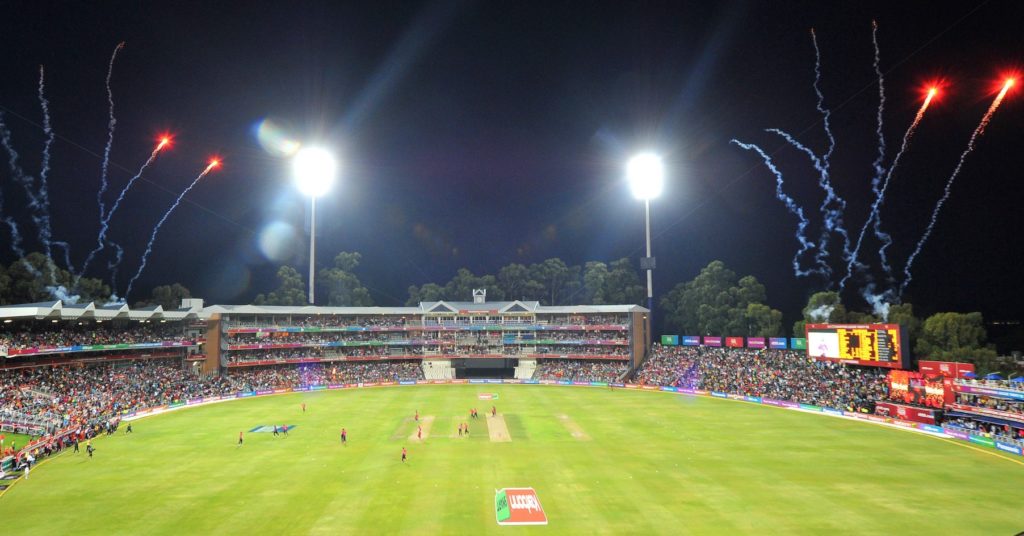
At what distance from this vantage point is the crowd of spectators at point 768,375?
57.9 meters

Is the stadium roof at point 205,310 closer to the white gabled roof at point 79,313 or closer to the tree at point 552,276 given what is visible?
the white gabled roof at point 79,313

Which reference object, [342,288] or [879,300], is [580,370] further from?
[342,288]

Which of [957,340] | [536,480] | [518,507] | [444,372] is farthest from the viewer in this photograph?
[444,372]

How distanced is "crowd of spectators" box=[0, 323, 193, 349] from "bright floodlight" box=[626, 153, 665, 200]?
68509 millimetres

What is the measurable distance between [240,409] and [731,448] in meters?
47.3

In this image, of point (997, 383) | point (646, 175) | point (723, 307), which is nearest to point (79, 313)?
point (646, 175)

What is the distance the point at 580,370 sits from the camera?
3465 inches

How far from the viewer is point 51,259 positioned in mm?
78562

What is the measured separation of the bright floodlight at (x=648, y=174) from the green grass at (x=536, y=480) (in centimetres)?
4276

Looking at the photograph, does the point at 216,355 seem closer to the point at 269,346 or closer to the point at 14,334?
the point at 269,346

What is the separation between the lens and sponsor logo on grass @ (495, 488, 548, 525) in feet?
81.9

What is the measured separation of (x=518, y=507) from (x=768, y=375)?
175 ft

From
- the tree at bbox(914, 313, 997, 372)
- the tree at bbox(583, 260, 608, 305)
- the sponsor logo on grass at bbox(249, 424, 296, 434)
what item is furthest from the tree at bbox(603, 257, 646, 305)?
the sponsor logo on grass at bbox(249, 424, 296, 434)

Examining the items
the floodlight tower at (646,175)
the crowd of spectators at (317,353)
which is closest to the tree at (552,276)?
the crowd of spectators at (317,353)
